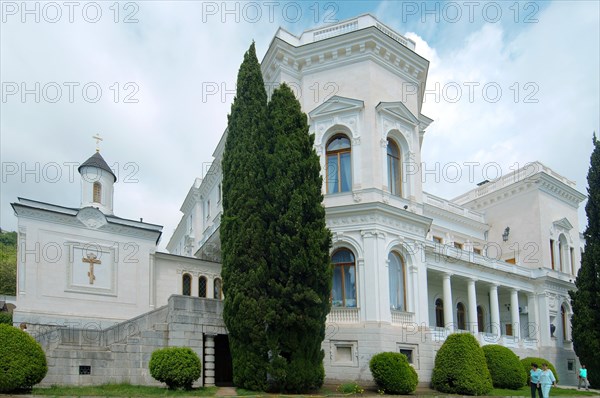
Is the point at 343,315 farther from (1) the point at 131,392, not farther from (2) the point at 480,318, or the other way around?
(2) the point at 480,318

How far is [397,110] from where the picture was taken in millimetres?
29359

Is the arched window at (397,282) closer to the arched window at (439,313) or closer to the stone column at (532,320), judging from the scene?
the arched window at (439,313)

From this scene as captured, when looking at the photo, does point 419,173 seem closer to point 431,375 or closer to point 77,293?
point 431,375

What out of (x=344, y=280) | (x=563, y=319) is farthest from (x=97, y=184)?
(x=563, y=319)

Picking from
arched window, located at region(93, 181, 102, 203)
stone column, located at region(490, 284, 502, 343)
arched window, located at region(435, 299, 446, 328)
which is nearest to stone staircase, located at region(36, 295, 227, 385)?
arched window, located at region(93, 181, 102, 203)

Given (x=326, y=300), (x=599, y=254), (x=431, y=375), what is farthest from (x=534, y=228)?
(x=326, y=300)

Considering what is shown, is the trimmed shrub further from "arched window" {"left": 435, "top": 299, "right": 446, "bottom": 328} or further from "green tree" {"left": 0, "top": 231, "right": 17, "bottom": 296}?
"green tree" {"left": 0, "top": 231, "right": 17, "bottom": 296}

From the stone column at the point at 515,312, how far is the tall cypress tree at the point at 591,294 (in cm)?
362

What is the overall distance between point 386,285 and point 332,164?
610 centimetres

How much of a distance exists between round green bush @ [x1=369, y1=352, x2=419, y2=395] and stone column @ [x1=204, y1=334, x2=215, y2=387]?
6165 millimetres

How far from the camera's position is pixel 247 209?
74.6ft

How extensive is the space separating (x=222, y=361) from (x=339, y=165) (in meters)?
10.1

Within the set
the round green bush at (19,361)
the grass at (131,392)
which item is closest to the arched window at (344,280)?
the grass at (131,392)

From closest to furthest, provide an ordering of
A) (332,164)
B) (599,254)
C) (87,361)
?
(87,361) → (332,164) → (599,254)
